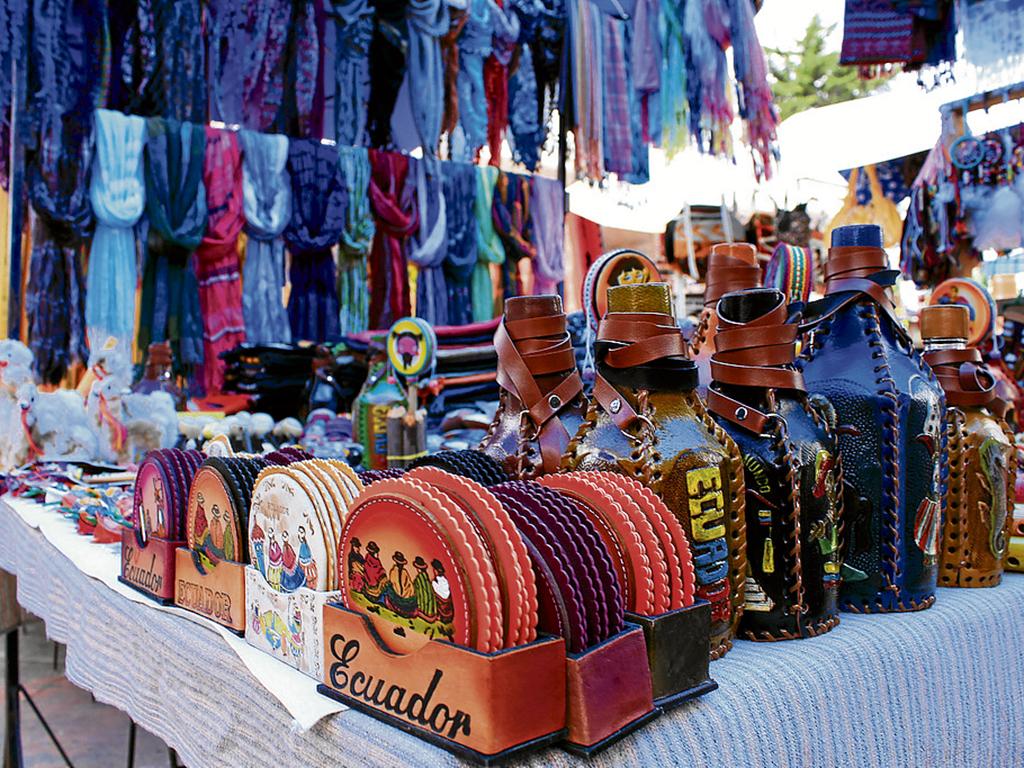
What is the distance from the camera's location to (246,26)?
3.92m

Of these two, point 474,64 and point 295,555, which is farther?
point 474,64

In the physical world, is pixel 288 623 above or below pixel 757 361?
below

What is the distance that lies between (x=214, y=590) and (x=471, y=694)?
1.72ft

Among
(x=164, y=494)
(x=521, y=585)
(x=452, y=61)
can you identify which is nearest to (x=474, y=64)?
(x=452, y=61)

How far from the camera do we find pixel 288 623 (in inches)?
34.9

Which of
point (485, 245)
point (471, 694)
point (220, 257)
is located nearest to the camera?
point (471, 694)

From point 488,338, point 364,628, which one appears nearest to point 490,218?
point 488,338

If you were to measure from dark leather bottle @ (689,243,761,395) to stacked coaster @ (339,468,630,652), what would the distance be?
1.48 feet

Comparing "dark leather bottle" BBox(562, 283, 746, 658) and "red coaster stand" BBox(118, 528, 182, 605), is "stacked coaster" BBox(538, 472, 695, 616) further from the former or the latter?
"red coaster stand" BBox(118, 528, 182, 605)

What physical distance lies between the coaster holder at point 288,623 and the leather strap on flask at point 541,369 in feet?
1.11

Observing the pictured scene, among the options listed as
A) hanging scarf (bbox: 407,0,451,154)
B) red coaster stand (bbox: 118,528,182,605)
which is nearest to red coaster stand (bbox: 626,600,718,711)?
red coaster stand (bbox: 118,528,182,605)

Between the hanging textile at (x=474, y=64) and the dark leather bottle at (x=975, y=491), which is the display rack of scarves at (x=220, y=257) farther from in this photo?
the dark leather bottle at (x=975, y=491)

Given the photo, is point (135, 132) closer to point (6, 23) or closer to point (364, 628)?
point (6, 23)

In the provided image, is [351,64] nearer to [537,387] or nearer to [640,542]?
[537,387]
